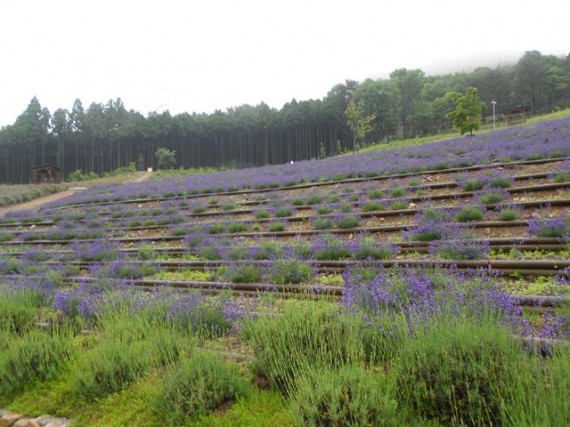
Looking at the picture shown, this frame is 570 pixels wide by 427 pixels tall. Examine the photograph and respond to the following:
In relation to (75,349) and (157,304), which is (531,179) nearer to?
(157,304)

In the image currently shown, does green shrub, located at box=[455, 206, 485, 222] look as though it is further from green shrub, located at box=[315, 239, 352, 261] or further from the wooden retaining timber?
the wooden retaining timber

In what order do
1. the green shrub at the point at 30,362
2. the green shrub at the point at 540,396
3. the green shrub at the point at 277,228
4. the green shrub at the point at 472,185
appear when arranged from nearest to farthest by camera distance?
the green shrub at the point at 540,396, the green shrub at the point at 30,362, the green shrub at the point at 472,185, the green shrub at the point at 277,228

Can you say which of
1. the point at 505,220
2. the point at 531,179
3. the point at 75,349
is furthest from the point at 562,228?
the point at 75,349

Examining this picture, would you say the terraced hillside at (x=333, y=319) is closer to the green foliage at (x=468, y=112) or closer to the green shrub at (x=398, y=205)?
the green shrub at (x=398, y=205)

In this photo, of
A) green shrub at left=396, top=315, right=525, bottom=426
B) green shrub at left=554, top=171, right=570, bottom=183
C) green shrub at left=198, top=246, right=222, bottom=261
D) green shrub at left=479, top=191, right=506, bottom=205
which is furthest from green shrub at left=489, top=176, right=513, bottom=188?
green shrub at left=396, top=315, right=525, bottom=426

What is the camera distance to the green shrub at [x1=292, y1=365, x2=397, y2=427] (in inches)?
101

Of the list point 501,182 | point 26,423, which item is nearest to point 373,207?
point 501,182

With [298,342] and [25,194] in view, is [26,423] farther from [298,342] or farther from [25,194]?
[25,194]

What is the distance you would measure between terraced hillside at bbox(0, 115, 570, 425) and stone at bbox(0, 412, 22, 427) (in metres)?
0.14

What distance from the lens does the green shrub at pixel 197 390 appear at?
3.28m

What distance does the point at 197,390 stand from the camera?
3.36 metres

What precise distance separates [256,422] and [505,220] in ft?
24.5

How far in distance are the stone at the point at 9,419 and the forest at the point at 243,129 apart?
254ft

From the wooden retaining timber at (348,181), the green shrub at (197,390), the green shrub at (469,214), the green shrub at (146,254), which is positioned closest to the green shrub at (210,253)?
the green shrub at (146,254)
